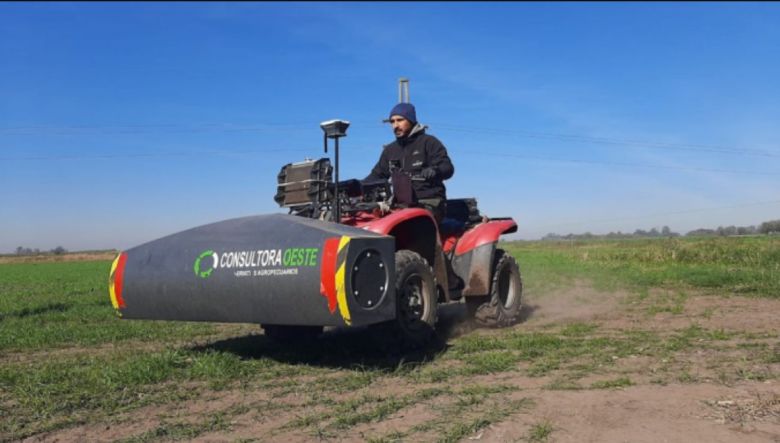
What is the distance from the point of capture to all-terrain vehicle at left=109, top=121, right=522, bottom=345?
4836 millimetres

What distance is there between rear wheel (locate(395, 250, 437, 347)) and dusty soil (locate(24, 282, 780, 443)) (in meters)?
0.71

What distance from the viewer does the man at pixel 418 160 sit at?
691cm

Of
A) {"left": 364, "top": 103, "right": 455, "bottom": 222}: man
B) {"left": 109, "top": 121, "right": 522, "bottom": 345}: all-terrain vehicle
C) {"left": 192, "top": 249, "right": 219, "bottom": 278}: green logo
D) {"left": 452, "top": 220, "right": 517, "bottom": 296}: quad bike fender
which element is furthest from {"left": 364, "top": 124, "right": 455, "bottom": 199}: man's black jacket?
{"left": 192, "top": 249, "right": 219, "bottom": 278}: green logo

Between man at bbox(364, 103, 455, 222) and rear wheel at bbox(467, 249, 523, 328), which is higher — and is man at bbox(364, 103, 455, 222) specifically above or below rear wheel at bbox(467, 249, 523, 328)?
above

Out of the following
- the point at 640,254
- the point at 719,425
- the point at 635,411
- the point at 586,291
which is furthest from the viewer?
the point at 640,254

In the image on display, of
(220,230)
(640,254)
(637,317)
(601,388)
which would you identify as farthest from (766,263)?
(220,230)

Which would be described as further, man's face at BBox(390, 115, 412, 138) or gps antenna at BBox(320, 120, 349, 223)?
man's face at BBox(390, 115, 412, 138)

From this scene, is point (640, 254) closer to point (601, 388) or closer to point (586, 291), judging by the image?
point (586, 291)

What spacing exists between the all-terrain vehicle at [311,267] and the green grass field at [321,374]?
0.46m

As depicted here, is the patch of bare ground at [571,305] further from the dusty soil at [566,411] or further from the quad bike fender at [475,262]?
the dusty soil at [566,411]

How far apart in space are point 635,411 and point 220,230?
3576 mm

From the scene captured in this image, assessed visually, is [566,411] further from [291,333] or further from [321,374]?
[291,333]

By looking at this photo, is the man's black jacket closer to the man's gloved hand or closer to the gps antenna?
the man's gloved hand

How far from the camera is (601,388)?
459 centimetres
